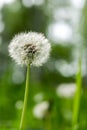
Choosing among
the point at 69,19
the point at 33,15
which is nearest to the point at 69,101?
the point at 33,15

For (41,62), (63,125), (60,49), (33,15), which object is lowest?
(63,125)

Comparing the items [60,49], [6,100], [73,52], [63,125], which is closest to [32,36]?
[63,125]

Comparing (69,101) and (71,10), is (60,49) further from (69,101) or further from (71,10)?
(69,101)

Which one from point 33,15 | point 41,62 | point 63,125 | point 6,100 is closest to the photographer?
point 41,62

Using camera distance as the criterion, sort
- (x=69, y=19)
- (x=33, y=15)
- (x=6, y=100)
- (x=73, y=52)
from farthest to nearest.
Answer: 1. (x=69, y=19)
2. (x=33, y=15)
3. (x=73, y=52)
4. (x=6, y=100)

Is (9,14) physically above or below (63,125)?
above

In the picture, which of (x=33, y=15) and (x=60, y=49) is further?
→ (x=33, y=15)

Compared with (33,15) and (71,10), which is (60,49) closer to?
(33,15)
